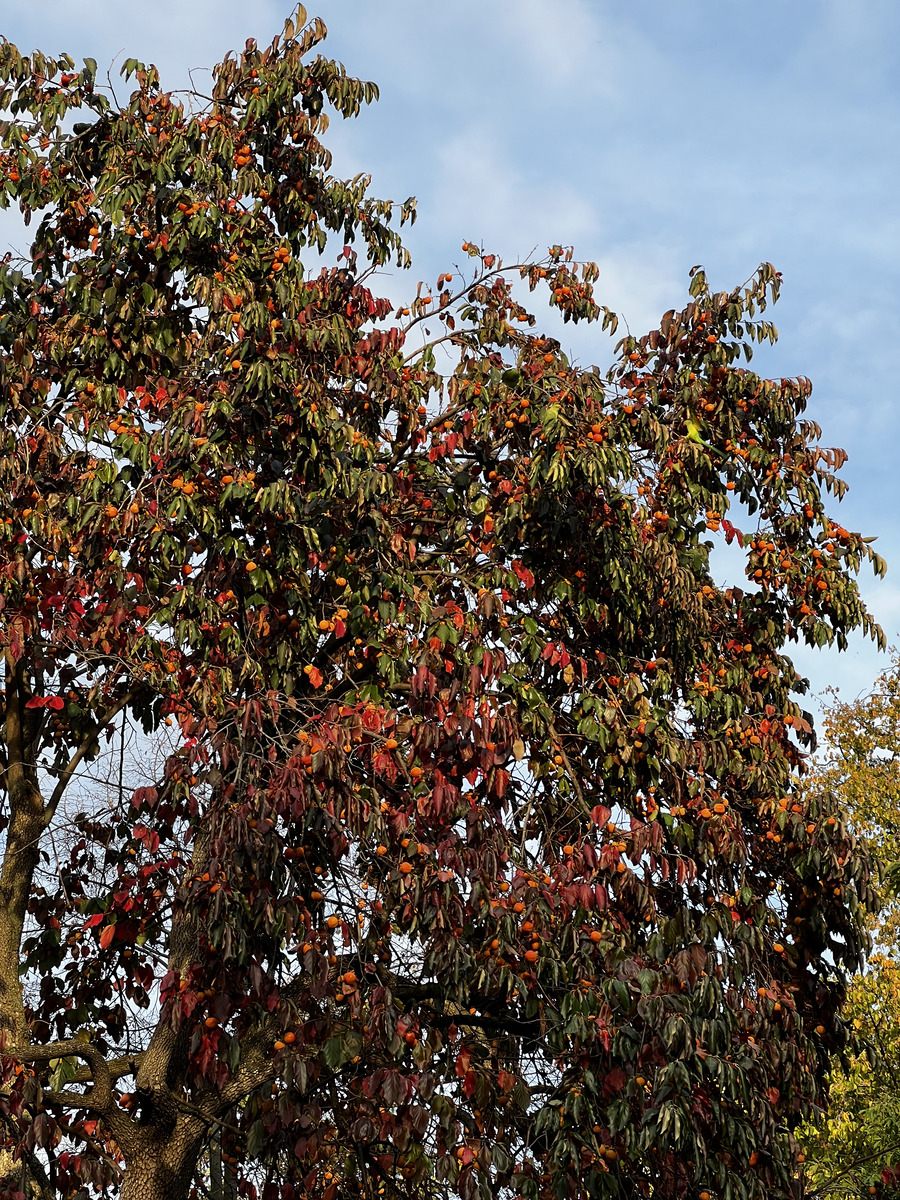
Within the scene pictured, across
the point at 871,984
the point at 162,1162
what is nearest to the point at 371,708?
the point at 162,1162

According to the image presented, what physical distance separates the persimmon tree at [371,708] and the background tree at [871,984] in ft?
26.2

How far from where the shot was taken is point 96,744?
699 cm

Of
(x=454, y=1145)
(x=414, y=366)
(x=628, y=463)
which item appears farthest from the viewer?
(x=414, y=366)

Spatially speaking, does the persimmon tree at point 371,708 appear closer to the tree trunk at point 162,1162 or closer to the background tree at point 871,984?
the tree trunk at point 162,1162

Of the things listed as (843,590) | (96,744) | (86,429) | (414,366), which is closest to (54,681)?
(96,744)

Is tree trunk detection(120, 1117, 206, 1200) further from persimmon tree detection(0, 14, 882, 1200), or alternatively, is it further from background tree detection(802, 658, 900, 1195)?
background tree detection(802, 658, 900, 1195)

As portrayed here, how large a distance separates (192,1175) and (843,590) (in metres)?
4.91

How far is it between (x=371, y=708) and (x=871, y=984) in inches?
535

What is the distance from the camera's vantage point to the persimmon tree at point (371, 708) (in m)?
5.12

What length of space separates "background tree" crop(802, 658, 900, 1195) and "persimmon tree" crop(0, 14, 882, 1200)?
7999 millimetres

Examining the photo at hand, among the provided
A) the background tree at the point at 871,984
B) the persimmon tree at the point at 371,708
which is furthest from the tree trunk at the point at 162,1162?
the background tree at the point at 871,984

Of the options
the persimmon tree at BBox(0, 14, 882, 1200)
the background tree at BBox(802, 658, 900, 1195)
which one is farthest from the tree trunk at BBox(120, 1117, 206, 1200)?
the background tree at BBox(802, 658, 900, 1195)

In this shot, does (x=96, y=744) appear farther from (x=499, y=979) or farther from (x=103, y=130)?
(x=103, y=130)

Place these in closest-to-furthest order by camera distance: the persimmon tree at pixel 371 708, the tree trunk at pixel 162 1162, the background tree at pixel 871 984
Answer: the persimmon tree at pixel 371 708, the tree trunk at pixel 162 1162, the background tree at pixel 871 984
